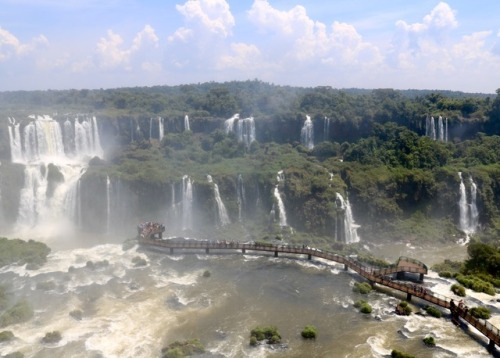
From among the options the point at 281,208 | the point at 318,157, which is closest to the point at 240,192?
the point at 281,208

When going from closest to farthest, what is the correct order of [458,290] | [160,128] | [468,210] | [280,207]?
[458,290], [280,207], [468,210], [160,128]

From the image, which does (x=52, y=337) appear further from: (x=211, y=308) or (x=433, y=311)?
(x=433, y=311)

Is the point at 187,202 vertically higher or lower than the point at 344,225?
higher

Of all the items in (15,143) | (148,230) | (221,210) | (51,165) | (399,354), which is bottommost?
(399,354)

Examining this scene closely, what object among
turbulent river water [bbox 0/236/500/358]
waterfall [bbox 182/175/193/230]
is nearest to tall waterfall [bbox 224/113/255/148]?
waterfall [bbox 182/175/193/230]

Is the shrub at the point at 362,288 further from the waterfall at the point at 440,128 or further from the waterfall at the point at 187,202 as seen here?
the waterfall at the point at 440,128

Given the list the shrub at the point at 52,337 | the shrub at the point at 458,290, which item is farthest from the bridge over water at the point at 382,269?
the shrub at the point at 52,337

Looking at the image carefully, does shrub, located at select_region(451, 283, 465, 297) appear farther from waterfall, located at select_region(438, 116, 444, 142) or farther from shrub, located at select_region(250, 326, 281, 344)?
waterfall, located at select_region(438, 116, 444, 142)
